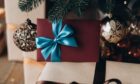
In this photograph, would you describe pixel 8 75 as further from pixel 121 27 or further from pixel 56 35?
pixel 121 27

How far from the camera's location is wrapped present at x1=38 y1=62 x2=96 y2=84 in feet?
2.28

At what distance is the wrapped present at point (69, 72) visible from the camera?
69cm

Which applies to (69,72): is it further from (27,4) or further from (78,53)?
(27,4)

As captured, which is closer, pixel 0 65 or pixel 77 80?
pixel 77 80

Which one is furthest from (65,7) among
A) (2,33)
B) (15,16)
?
(2,33)

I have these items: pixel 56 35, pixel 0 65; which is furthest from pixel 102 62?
pixel 0 65

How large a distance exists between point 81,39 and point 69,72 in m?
0.10

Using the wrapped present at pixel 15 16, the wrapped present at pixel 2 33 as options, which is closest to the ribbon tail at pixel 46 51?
the wrapped present at pixel 15 16

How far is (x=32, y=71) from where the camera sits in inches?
32.6

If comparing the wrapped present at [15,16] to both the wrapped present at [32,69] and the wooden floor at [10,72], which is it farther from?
the wrapped present at [32,69]

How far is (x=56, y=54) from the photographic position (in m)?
0.72

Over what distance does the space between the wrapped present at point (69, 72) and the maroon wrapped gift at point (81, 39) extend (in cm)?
2

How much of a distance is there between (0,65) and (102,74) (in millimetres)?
646

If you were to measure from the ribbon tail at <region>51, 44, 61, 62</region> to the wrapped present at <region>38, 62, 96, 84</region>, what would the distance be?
0.01 metres
